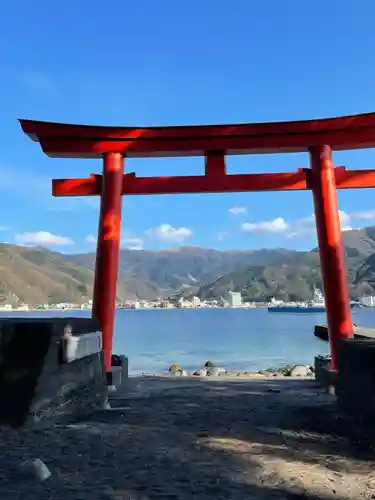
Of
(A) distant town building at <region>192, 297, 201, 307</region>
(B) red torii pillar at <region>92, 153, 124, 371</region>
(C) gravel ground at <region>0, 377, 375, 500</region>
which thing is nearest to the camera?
(C) gravel ground at <region>0, 377, 375, 500</region>

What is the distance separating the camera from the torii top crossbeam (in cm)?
540

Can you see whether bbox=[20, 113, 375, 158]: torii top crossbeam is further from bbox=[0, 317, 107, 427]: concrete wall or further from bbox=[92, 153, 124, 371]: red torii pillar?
bbox=[0, 317, 107, 427]: concrete wall

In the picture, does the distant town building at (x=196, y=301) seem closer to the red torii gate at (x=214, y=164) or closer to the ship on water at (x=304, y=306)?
the ship on water at (x=304, y=306)

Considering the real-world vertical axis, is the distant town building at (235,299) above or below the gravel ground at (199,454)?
above

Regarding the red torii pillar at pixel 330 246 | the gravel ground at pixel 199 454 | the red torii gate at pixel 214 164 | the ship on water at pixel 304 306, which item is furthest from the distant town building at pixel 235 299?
the gravel ground at pixel 199 454

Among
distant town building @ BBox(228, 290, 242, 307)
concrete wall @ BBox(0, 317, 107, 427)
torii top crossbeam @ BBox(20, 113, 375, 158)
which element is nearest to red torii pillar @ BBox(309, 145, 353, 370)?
torii top crossbeam @ BBox(20, 113, 375, 158)

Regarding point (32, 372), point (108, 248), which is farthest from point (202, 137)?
point (32, 372)

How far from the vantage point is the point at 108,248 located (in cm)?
548

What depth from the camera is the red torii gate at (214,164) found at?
531 centimetres

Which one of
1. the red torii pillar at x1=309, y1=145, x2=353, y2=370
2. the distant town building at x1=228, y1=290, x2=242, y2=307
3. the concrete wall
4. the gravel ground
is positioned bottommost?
the gravel ground

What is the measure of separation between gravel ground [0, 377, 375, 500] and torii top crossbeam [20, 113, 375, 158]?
9.32 ft

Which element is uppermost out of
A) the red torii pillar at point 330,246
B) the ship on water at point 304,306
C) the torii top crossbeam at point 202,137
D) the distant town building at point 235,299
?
the distant town building at point 235,299

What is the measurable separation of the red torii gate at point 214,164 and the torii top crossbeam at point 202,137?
0.01 meters

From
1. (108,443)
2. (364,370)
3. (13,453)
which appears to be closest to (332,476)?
(364,370)
